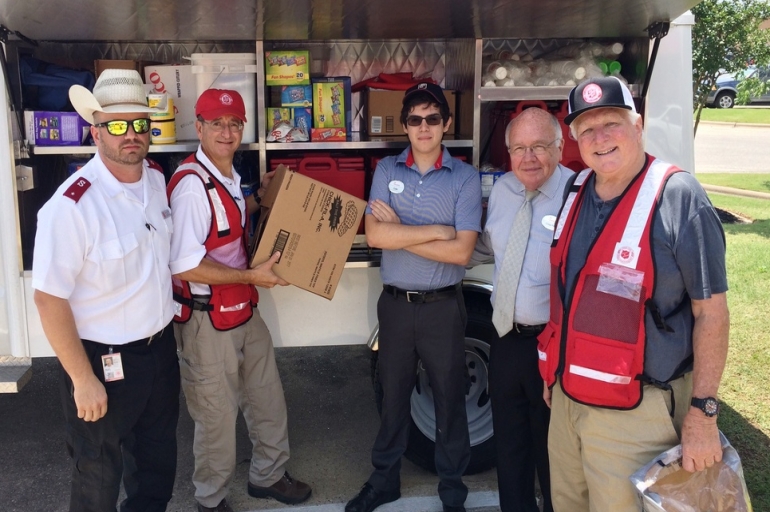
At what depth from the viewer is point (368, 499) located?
3242 mm

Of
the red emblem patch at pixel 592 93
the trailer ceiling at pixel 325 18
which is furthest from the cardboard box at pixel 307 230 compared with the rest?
the red emblem patch at pixel 592 93

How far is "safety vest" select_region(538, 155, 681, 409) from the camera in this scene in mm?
1959

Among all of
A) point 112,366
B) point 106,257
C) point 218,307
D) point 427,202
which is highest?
point 427,202

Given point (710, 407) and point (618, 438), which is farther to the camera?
point (618, 438)

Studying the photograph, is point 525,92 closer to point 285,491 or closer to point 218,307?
point 218,307

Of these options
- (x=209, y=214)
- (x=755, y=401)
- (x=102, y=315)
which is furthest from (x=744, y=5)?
(x=102, y=315)

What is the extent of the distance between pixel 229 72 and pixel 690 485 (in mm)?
2832

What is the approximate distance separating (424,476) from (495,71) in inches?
87.2

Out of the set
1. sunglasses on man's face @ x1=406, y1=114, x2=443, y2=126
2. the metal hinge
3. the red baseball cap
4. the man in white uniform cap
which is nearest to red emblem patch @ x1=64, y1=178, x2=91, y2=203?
the man in white uniform cap

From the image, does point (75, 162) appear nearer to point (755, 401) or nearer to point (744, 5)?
point (755, 401)

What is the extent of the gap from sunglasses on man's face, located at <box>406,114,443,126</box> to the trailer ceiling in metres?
0.46

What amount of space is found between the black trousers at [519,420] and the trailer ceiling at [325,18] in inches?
57.3

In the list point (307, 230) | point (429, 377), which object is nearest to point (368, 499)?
point (429, 377)

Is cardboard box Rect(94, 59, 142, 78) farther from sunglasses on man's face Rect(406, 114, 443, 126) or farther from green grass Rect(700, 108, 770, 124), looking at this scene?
green grass Rect(700, 108, 770, 124)
